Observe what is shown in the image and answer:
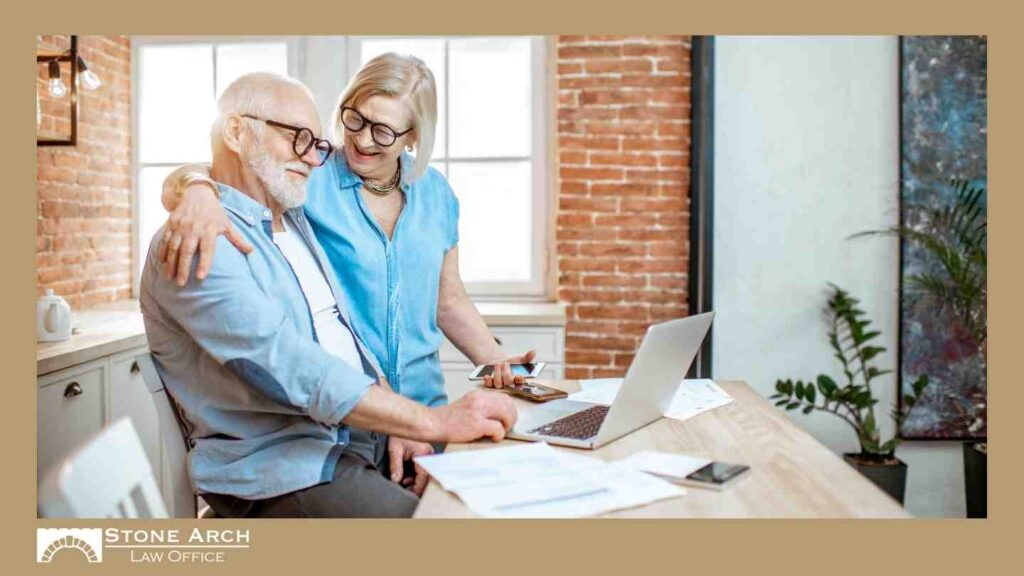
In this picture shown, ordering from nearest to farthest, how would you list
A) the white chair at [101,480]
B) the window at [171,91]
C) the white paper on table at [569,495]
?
the white chair at [101,480] → the white paper on table at [569,495] → the window at [171,91]

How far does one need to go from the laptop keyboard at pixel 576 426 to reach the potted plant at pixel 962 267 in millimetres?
1858

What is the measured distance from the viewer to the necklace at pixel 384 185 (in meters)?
2.07

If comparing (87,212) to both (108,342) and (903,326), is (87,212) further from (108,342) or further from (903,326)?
(903,326)

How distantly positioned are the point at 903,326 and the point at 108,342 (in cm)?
289

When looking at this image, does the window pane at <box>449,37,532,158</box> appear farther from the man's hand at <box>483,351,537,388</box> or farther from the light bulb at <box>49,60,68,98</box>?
the man's hand at <box>483,351,537,388</box>

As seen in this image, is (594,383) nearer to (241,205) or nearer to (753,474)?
(753,474)

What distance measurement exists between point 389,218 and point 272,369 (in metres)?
0.74

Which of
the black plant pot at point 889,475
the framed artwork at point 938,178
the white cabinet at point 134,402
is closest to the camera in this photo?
the white cabinet at point 134,402

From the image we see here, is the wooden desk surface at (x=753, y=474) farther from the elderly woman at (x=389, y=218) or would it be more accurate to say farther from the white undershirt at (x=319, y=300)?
the elderly woman at (x=389, y=218)

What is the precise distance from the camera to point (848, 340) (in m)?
3.45

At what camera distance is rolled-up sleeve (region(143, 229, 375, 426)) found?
1.42 meters

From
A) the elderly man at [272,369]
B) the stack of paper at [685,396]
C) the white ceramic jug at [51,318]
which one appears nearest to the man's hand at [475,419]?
the elderly man at [272,369]

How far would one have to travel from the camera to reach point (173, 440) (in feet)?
5.17
